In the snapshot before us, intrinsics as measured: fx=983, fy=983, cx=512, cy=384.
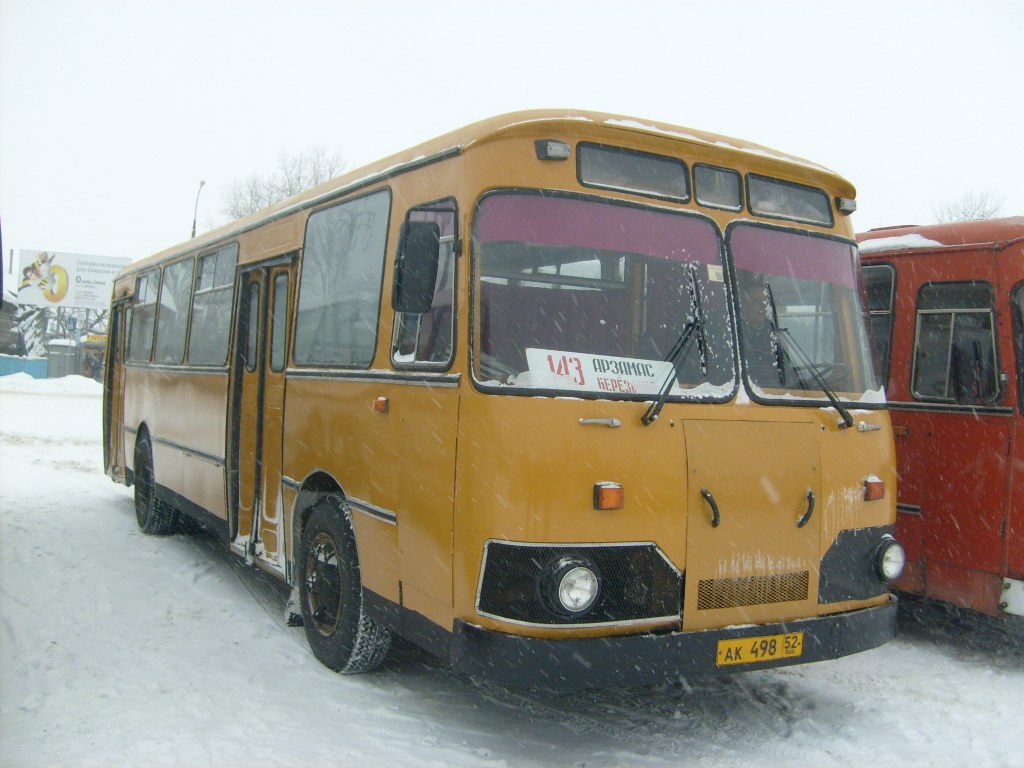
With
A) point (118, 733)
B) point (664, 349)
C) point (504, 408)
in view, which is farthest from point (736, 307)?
point (118, 733)

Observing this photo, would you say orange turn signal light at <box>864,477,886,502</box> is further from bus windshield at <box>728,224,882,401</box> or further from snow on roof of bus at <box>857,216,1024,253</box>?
snow on roof of bus at <box>857,216,1024,253</box>

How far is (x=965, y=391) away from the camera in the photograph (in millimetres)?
6914

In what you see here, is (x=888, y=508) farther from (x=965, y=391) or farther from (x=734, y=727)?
(x=965, y=391)

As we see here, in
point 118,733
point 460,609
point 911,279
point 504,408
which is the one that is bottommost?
point 118,733

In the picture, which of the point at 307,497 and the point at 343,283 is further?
the point at 307,497

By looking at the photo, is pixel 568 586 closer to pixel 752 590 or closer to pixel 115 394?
pixel 752 590

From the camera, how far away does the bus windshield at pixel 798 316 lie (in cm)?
507

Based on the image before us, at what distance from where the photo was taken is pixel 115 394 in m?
13.0

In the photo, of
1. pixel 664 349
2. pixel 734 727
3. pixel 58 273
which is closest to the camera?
pixel 664 349

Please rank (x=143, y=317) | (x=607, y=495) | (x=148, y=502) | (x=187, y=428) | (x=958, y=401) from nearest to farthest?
1. (x=607, y=495)
2. (x=958, y=401)
3. (x=187, y=428)
4. (x=148, y=502)
5. (x=143, y=317)

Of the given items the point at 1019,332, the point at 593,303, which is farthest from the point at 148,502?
the point at 1019,332

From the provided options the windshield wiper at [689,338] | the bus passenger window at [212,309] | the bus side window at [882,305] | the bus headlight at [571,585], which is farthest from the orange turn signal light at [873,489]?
the bus passenger window at [212,309]

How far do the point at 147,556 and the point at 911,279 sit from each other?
712cm

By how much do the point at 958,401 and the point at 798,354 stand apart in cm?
243
